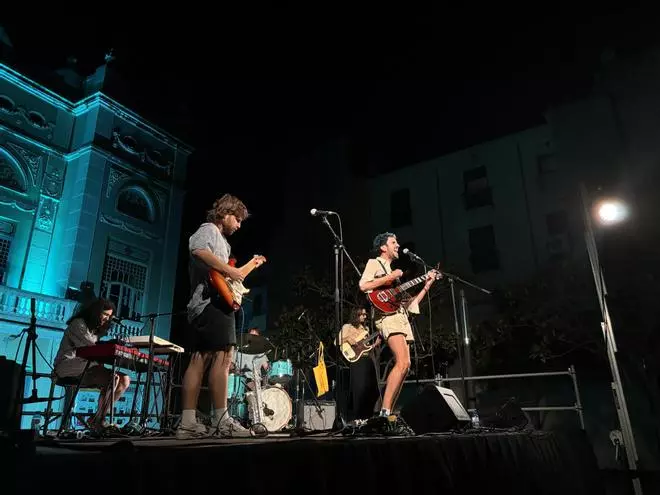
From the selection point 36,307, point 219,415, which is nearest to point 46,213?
point 36,307

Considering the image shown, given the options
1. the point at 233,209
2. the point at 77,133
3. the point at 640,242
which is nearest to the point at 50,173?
the point at 77,133

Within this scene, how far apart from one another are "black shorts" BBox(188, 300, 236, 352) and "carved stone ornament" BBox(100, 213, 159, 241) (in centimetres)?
1327

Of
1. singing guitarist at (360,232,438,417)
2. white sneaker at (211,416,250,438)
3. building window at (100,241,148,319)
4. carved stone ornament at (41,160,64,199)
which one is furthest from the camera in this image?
building window at (100,241,148,319)

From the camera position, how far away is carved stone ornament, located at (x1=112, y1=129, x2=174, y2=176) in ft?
52.6

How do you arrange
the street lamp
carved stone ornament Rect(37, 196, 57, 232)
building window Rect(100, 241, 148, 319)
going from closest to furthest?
the street lamp < carved stone ornament Rect(37, 196, 57, 232) < building window Rect(100, 241, 148, 319)

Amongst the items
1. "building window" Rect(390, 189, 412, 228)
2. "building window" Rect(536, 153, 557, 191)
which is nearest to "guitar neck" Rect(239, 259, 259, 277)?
"building window" Rect(536, 153, 557, 191)

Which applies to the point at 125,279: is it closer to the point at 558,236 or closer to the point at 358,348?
the point at 358,348

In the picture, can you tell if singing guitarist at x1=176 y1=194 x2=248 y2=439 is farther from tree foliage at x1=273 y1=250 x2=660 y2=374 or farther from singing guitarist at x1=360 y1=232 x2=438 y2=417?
tree foliage at x1=273 y1=250 x2=660 y2=374

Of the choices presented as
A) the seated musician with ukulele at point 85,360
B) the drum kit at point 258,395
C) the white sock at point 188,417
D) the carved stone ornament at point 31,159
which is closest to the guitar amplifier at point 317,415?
the drum kit at point 258,395

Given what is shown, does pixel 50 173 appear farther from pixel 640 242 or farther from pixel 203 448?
pixel 640 242

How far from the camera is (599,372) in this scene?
1429cm

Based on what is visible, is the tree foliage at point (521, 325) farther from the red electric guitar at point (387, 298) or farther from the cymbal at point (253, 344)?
the red electric guitar at point (387, 298)

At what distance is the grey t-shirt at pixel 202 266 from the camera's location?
348 cm

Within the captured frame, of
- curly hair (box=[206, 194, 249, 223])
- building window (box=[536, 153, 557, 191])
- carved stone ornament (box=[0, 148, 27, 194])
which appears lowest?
curly hair (box=[206, 194, 249, 223])
